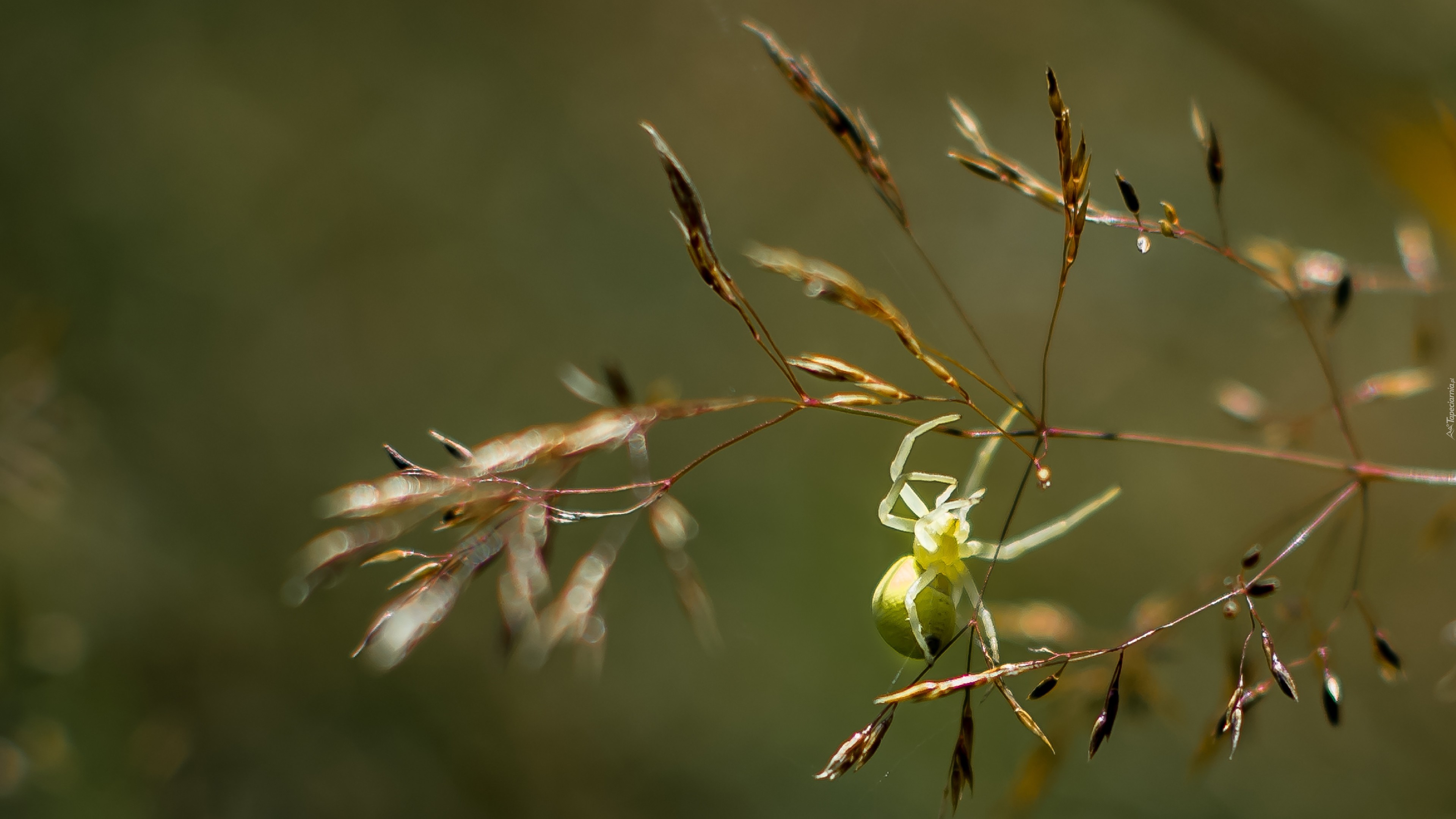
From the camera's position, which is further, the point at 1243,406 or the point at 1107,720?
the point at 1243,406

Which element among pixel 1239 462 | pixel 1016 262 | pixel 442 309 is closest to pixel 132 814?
pixel 442 309

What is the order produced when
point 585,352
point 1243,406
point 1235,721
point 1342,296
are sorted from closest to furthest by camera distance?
point 1235,721 → point 1342,296 → point 1243,406 → point 585,352

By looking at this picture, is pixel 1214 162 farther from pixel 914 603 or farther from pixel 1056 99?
pixel 914 603

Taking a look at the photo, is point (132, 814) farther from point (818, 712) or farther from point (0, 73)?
point (0, 73)

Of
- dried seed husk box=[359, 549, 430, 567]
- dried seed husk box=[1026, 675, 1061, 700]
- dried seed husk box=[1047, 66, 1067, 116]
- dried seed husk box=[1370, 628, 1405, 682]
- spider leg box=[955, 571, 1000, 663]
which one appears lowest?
dried seed husk box=[1370, 628, 1405, 682]

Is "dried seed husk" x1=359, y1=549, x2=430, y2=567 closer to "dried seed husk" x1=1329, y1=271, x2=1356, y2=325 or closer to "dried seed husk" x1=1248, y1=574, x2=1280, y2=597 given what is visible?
"dried seed husk" x1=1248, y1=574, x2=1280, y2=597

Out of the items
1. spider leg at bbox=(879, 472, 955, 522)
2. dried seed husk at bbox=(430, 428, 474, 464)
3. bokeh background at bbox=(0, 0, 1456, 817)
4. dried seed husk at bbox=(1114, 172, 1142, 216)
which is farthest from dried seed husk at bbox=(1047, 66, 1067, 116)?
bokeh background at bbox=(0, 0, 1456, 817)

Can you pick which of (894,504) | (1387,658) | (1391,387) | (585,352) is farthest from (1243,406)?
(585,352)
